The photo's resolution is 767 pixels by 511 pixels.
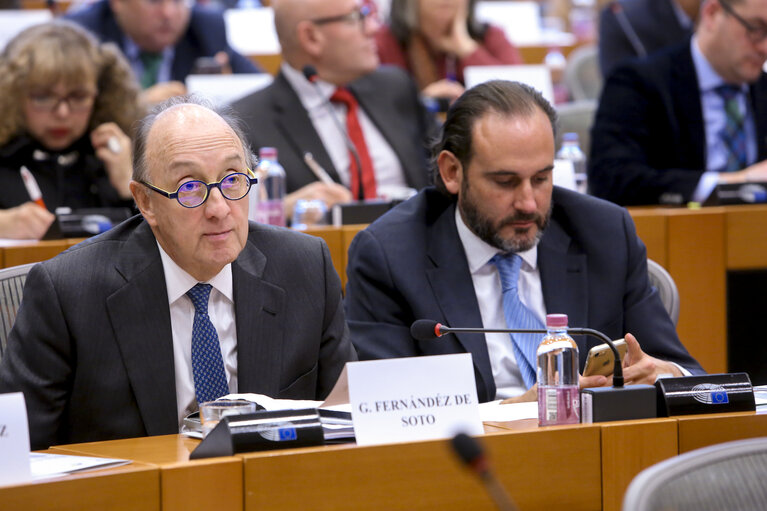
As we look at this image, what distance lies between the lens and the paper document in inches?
67.1

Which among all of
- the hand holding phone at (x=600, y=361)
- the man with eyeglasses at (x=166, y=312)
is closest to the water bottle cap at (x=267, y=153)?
the man with eyeglasses at (x=166, y=312)

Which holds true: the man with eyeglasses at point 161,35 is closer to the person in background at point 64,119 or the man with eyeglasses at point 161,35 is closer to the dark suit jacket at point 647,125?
the person in background at point 64,119

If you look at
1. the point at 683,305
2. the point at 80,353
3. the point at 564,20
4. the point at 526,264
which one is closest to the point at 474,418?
the point at 80,353

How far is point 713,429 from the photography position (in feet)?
6.57

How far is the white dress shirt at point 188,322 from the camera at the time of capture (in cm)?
239

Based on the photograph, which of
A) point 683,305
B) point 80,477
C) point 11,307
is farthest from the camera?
point 683,305

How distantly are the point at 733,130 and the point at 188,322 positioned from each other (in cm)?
285

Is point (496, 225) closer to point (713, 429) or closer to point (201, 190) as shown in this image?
point (201, 190)

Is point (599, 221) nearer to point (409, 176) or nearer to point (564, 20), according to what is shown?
point (409, 176)

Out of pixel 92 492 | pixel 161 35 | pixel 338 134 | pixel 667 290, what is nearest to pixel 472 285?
pixel 667 290

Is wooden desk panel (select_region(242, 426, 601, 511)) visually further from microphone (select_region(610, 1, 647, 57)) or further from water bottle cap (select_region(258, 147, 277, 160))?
microphone (select_region(610, 1, 647, 57))

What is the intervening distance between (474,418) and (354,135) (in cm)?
284

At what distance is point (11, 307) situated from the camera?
263cm

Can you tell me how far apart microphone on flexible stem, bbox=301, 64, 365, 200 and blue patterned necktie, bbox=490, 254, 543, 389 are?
68.6 inches
